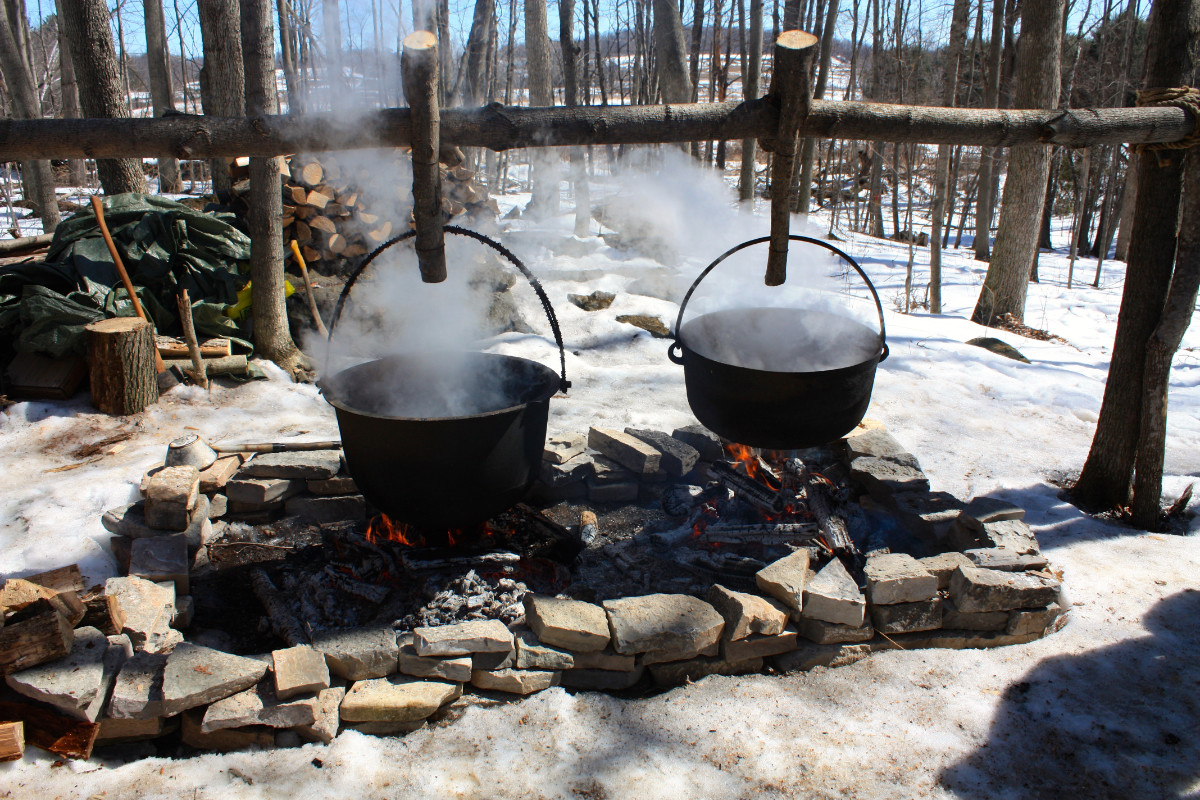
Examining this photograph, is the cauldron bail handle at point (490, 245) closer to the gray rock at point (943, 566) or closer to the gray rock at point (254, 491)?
the gray rock at point (254, 491)

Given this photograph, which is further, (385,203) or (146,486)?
(385,203)

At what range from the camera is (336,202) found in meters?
7.35

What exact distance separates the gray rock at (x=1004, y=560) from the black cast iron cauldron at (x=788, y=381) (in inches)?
36.1

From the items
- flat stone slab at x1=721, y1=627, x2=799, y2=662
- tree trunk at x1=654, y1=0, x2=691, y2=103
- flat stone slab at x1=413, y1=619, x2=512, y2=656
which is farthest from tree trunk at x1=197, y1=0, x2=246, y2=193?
flat stone slab at x1=721, y1=627, x2=799, y2=662

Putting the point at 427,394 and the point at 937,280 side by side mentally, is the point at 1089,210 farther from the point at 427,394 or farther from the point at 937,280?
the point at 427,394

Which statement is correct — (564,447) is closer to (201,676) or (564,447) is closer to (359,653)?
(359,653)

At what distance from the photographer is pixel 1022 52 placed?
789 cm

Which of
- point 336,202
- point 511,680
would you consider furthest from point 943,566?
point 336,202

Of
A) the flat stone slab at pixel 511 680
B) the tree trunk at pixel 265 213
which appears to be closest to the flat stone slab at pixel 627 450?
the flat stone slab at pixel 511 680

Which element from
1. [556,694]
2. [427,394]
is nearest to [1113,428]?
[556,694]

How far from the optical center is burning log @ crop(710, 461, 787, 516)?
382cm

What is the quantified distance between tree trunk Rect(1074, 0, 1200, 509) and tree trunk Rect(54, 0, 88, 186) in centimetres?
1122

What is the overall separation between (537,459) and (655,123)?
4.88 ft

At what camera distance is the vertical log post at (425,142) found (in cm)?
240
